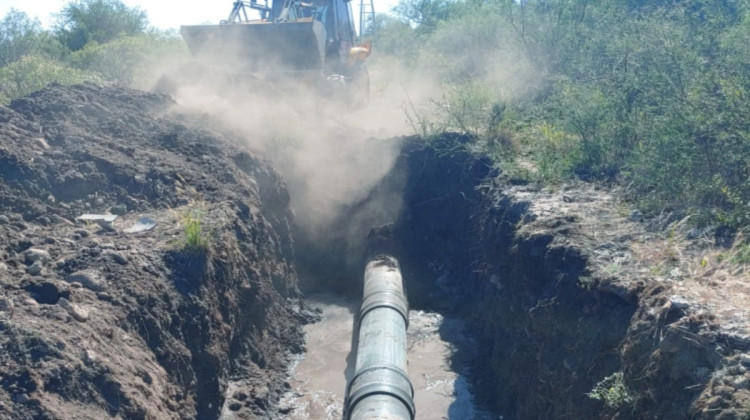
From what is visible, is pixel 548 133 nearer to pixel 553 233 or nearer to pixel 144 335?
pixel 553 233

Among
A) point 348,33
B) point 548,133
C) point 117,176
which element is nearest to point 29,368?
point 117,176

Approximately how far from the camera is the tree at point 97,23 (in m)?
24.6

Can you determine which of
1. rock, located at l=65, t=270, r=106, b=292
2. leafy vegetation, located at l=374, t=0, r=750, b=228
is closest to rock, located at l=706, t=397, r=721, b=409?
leafy vegetation, located at l=374, t=0, r=750, b=228

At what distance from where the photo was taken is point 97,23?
2547cm

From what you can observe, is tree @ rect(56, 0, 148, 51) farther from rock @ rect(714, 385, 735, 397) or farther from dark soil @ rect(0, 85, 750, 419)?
rock @ rect(714, 385, 735, 397)

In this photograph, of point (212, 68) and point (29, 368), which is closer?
point (29, 368)

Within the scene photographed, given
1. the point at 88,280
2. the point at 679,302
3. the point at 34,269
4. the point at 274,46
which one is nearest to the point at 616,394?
the point at 679,302

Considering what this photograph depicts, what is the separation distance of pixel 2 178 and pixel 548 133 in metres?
8.43

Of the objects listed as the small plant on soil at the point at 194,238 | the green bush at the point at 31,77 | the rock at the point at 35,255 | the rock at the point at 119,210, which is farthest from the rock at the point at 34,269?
the green bush at the point at 31,77

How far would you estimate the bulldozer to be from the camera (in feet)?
51.0

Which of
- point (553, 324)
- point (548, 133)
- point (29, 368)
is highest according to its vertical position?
point (548, 133)

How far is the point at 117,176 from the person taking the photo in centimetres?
912

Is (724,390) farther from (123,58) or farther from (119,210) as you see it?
(123,58)

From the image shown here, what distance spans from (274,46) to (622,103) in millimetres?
8331
